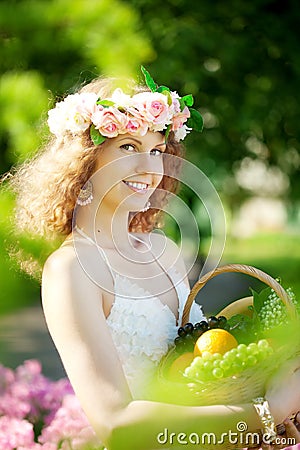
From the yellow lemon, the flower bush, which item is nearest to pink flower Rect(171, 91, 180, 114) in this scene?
the yellow lemon

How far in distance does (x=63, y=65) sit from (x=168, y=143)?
31 cm

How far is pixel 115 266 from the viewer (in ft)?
4.77

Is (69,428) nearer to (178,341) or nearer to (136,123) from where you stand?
(178,341)

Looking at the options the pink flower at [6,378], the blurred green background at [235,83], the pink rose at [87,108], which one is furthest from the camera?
the blurred green background at [235,83]

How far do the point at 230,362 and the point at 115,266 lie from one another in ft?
1.02

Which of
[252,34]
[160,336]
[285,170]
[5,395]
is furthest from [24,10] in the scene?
[285,170]

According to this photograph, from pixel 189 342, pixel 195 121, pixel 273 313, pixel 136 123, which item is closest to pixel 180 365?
pixel 189 342

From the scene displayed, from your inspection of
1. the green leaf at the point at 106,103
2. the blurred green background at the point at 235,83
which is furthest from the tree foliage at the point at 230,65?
the green leaf at the point at 106,103

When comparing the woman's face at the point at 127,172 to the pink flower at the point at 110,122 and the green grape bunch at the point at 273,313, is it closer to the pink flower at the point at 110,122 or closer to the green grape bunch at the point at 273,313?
the pink flower at the point at 110,122

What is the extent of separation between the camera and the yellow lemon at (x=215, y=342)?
4.25ft

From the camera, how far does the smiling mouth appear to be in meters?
1.41

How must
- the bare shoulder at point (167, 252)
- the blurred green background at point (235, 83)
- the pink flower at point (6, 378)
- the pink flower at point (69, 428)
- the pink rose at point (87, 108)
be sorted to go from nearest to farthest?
the pink rose at point (87, 108)
the bare shoulder at point (167, 252)
the pink flower at point (69, 428)
the pink flower at point (6, 378)
the blurred green background at point (235, 83)

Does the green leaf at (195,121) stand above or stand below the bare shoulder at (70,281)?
above

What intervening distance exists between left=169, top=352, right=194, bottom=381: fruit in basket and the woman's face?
26 cm
